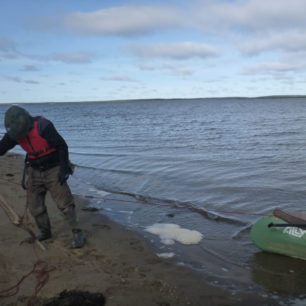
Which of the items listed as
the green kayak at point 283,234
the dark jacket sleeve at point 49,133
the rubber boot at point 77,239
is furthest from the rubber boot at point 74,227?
the green kayak at point 283,234

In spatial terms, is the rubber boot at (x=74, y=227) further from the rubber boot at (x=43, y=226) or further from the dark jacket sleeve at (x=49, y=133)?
the dark jacket sleeve at (x=49, y=133)

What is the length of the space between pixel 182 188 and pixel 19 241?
5008 millimetres

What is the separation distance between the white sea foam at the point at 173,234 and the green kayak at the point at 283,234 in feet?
3.50

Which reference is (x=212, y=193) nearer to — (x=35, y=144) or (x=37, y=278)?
(x=35, y=144)

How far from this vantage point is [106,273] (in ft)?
13.7

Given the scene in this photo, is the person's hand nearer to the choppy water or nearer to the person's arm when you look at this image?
the person's arm

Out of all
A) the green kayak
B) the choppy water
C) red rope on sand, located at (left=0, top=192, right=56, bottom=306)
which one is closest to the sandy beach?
red rope on sand, located at (left=0, top=192, right=56, bottom=306)

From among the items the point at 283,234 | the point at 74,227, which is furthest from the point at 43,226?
the point at 283,234

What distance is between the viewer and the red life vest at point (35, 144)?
14.7 feet

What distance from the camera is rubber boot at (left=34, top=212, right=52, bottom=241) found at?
509cm

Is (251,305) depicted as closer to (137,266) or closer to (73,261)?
(137,266)

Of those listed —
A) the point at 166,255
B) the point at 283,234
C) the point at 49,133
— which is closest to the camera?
the point at 49,133

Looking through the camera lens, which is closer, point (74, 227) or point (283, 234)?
point (283, 234)

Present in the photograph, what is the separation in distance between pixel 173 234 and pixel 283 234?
6.24 ft
